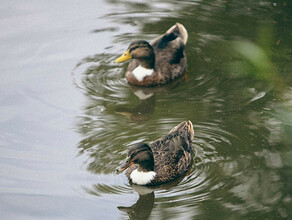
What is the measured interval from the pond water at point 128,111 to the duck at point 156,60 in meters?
0.19

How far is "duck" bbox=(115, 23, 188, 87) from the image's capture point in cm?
892

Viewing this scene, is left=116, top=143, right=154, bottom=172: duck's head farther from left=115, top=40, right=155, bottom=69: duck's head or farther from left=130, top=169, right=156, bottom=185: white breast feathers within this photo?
left=115, top=40, right=155, bottom=69: duck's head

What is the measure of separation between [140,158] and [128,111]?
5.94ft

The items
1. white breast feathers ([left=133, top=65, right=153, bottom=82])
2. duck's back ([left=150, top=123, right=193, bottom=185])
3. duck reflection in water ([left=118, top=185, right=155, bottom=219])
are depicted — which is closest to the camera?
duck reflection in water ([left=118, top=185, right=155, bottom=219])

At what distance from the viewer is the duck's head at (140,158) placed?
6.14 metres

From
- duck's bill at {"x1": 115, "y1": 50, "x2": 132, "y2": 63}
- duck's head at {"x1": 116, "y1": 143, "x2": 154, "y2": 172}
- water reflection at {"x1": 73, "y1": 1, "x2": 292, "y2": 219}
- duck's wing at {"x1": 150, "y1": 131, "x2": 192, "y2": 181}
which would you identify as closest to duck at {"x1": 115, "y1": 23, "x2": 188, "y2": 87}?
duck's bill at {"x1": 115, "y1": 50, "x2": 132, "y2": 63}

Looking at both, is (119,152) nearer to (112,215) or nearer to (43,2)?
(112,215)

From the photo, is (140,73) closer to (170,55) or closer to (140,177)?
(170,55)

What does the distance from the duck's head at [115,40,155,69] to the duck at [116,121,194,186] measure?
2445mm

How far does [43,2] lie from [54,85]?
3.69 metres

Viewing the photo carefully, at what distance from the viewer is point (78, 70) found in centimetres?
913

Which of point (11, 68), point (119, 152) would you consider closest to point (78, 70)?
point (11, 68)

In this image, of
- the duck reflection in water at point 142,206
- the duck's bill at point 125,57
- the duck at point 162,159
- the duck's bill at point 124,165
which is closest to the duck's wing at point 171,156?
the duck at point 162,159

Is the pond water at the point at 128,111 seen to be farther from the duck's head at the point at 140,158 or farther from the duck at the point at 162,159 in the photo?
the duck's head at the point at 140,158
